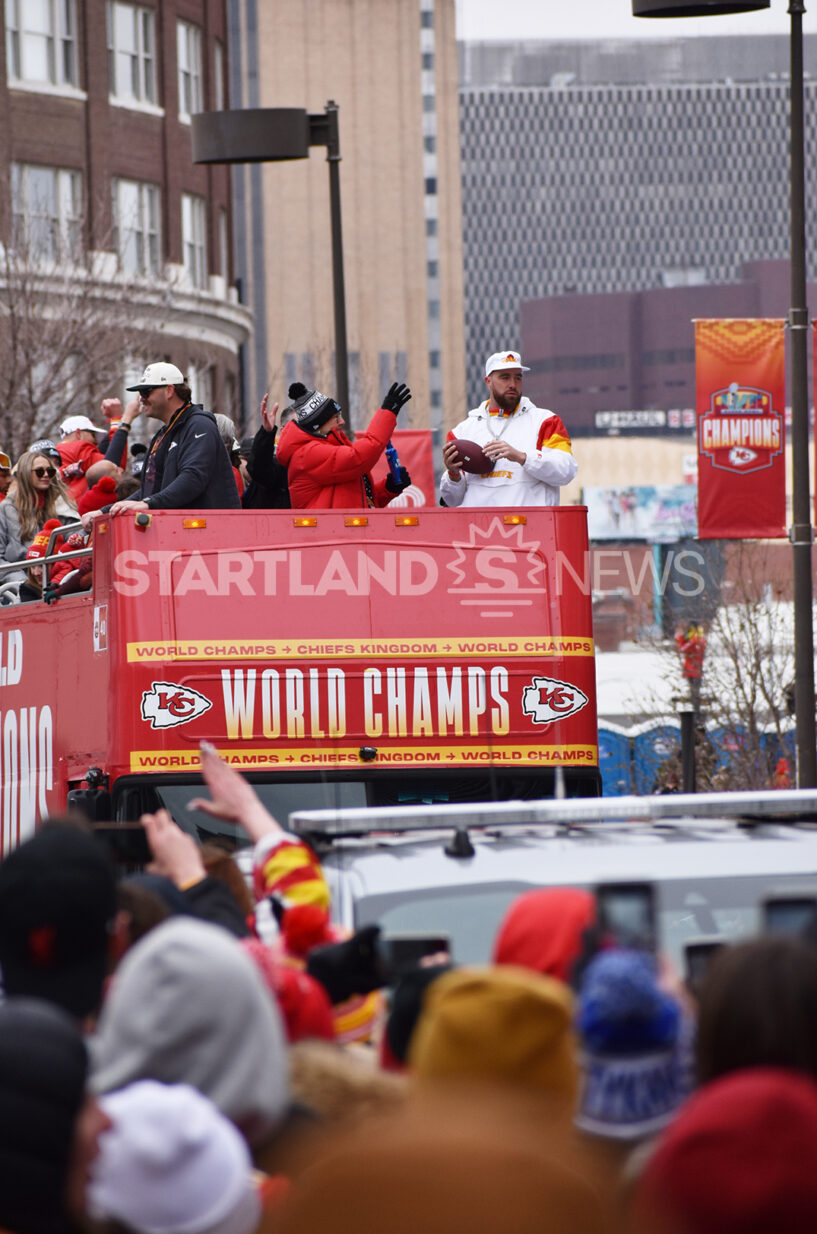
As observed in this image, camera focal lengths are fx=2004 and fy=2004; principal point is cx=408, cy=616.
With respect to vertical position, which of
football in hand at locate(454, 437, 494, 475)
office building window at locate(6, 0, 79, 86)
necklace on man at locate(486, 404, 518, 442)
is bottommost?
football in hand at locate(454, 437, 494, 475)

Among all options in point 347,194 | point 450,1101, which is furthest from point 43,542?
point 347,194

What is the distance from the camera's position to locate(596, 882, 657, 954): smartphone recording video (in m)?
3.41

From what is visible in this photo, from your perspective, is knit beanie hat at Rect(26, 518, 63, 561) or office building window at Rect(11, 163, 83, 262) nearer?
knit beanie hat at Rect(26, 518, 63, 561)

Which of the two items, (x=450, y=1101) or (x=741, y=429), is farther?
(x=741, y=429)

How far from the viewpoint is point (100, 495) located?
41.1 ft

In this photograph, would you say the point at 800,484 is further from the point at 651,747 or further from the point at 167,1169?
the point at 651,747

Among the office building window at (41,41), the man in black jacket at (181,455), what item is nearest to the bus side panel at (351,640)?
the man in black jacket at (181,455)

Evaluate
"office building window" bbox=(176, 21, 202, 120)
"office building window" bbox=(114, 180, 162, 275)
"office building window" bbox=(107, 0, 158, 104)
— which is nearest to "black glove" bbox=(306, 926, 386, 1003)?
"office building window" bbox=(114, 180, 162, 275)

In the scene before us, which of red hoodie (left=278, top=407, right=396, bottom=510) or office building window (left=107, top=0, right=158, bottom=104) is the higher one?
office building window (left=107, top=0, right=158, bottom=104)

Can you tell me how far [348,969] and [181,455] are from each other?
6.70m

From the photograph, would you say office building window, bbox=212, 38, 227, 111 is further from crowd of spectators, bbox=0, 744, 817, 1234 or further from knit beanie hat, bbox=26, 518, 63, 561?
crowd of spectators, bbox=0, 744, 817, 1234

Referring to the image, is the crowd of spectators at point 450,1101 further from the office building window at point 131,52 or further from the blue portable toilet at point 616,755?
the office building window at point 131,52

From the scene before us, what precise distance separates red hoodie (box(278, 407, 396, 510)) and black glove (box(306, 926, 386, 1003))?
6.53 m

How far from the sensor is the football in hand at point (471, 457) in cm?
1108
